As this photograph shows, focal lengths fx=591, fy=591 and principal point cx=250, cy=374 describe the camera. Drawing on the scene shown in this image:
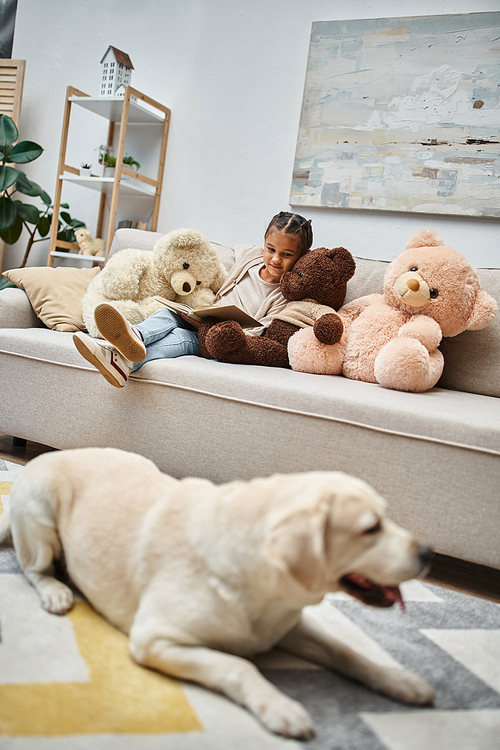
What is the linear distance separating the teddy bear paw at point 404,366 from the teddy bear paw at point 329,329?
0.18 metres

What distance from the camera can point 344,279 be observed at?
2090 millimetres

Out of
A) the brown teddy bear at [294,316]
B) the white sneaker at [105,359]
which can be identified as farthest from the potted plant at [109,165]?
the white sneaker at [105,359]

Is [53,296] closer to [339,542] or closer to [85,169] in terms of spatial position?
[85,169]

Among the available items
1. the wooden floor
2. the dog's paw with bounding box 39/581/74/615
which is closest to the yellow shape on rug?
the dog's paw with bounding box 39/581/74/615

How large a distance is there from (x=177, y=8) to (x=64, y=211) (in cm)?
143

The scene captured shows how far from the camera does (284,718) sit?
80cm

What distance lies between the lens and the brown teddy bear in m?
1.95

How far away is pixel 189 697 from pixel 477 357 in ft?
5.10

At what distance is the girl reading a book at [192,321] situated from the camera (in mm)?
1738

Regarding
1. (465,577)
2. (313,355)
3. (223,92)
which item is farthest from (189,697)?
(223,92)

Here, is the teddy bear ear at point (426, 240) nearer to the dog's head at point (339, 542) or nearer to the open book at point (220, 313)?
the open book at point (220, 313)

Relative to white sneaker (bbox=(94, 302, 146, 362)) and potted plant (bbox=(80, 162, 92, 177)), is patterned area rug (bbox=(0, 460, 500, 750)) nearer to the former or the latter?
white sneaker (bbox=(94, 302, 146, 362))

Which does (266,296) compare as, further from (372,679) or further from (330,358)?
(372,679)

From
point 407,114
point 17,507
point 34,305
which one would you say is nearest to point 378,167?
point 407,114
